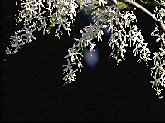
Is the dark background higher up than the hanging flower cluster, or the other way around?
the dark background

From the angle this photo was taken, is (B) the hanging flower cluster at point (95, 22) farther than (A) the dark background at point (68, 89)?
No

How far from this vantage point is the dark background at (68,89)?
16.6ft

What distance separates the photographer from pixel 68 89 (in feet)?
17.1

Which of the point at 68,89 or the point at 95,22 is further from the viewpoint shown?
the point at 68,89

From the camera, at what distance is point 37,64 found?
16.8ft

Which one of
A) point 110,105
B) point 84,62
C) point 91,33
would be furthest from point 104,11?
point 110,105

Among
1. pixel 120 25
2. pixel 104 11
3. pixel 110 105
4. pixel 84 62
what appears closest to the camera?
pixel 104 11

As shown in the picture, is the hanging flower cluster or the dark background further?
the dark background

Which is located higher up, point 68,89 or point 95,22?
point 68,89

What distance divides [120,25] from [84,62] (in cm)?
299

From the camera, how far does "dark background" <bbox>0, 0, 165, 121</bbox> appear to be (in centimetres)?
505

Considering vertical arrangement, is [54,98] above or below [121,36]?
above

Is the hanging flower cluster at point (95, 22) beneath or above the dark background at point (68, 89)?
beneath

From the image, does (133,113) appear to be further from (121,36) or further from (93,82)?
(121,36)
